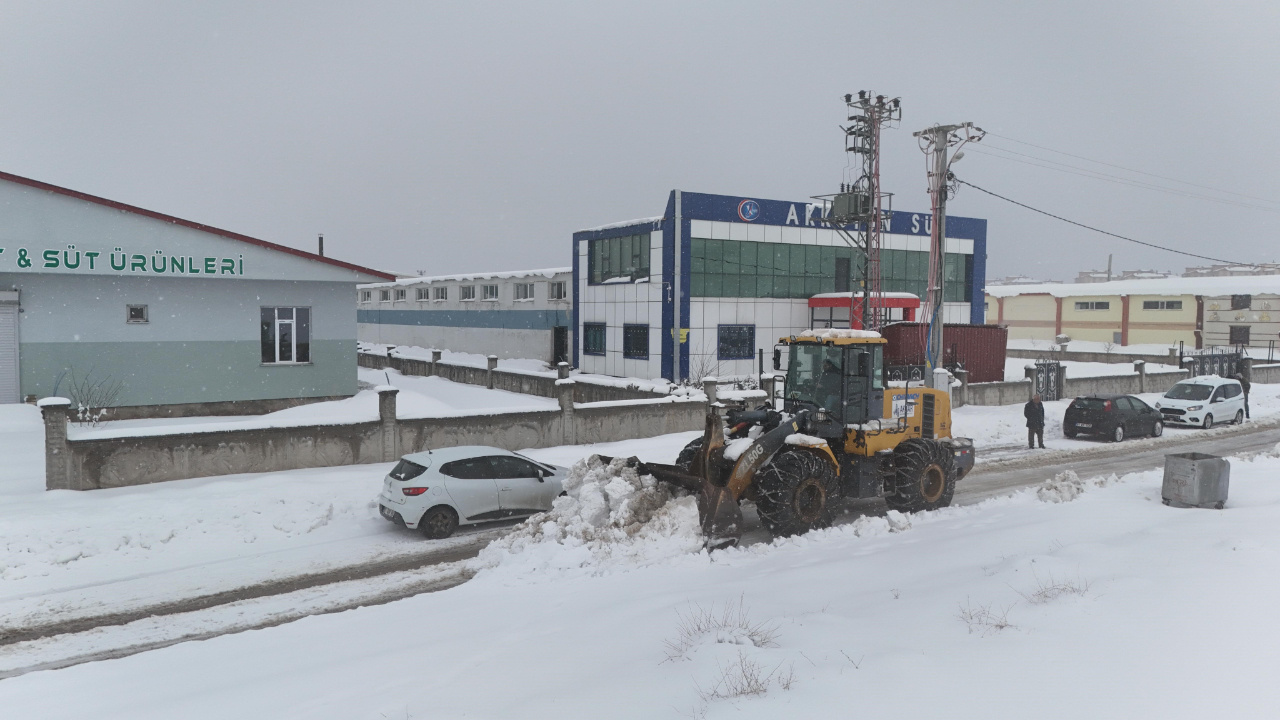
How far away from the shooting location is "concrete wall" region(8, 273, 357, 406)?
795 inches

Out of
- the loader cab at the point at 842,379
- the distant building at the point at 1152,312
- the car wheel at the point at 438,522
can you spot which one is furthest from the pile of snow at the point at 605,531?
the distant building at the point at 1152,312

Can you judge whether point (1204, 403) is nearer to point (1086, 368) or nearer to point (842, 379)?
point (842, 379)

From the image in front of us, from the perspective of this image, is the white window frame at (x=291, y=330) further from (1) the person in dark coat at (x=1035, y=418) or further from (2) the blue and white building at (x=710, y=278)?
(1) the person in dark coat at (x=1035, y=418)

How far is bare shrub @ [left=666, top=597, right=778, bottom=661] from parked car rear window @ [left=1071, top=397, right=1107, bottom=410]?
18.9 meters

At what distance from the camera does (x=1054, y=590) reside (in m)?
7.00

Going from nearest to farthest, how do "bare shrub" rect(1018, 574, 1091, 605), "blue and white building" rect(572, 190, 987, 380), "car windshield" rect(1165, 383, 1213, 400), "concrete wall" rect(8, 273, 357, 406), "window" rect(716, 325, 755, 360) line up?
"bare shrub" rect(1018, 574, 1091, 605), "concrete wall" rect(8, 273, 357, 406), "car windshield" rect(1165, 383, 1213, 400), "blue and white building" rect(572, 190, 987, 380), "window" rect(716, 325, 755, 360)

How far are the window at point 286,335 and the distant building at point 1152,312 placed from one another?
5270cm

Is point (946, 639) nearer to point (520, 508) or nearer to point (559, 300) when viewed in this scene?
point (520, 508)

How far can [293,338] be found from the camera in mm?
23312

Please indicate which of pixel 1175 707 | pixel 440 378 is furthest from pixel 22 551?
pixel 440 378

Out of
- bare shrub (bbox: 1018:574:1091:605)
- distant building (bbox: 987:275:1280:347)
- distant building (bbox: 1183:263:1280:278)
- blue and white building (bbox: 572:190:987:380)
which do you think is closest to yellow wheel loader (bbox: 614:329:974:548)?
bare shrub (bbox: 1018:574:1091:605)

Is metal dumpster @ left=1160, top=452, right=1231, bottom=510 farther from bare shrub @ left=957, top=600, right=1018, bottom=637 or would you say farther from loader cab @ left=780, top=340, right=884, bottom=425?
bare shrub @ left=957, top=600, right=1018, bottom=637

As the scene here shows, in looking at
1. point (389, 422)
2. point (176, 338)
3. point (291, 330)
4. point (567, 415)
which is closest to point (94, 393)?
point (176, 338)

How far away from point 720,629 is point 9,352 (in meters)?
21.3
